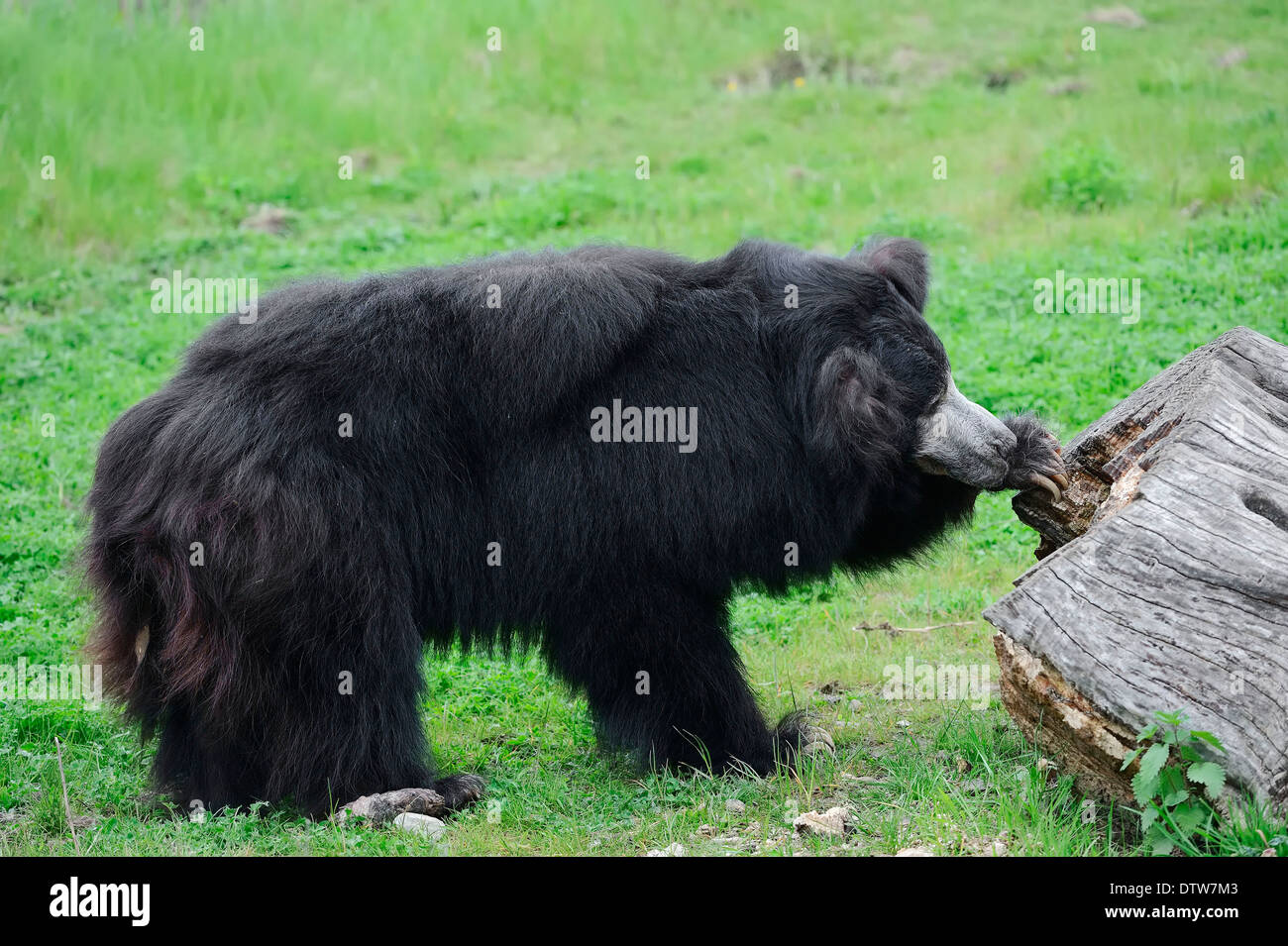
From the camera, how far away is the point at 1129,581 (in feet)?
12.3

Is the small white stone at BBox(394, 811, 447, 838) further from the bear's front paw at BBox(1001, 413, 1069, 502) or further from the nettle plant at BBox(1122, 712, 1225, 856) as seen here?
the bear's front paw at BBox(1001, 413, 1069, 502)

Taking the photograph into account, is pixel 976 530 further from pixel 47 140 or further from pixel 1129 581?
pixel 47 140

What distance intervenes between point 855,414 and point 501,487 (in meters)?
1.26

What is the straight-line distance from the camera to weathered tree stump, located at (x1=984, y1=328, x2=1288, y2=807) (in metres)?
3.56

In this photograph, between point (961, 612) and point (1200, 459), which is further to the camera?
point (961, 612)

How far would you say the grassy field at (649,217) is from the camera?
458cm

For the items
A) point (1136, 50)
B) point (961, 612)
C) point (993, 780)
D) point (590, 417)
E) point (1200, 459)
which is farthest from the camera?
point (1136, 50)

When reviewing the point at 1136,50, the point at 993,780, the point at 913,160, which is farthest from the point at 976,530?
the point at 1136,50

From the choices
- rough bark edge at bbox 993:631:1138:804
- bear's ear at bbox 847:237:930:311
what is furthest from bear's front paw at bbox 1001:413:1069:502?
rough bark edge at bbox 993:631:1138:804

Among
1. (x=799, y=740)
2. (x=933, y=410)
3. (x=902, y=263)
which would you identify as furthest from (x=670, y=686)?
(x=902, y=263)

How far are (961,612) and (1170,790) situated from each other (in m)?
2.83

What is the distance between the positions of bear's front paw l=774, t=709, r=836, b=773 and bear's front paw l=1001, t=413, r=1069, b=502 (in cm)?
119

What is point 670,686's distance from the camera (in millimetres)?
4754

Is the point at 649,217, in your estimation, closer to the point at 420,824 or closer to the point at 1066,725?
the point at 420,824
